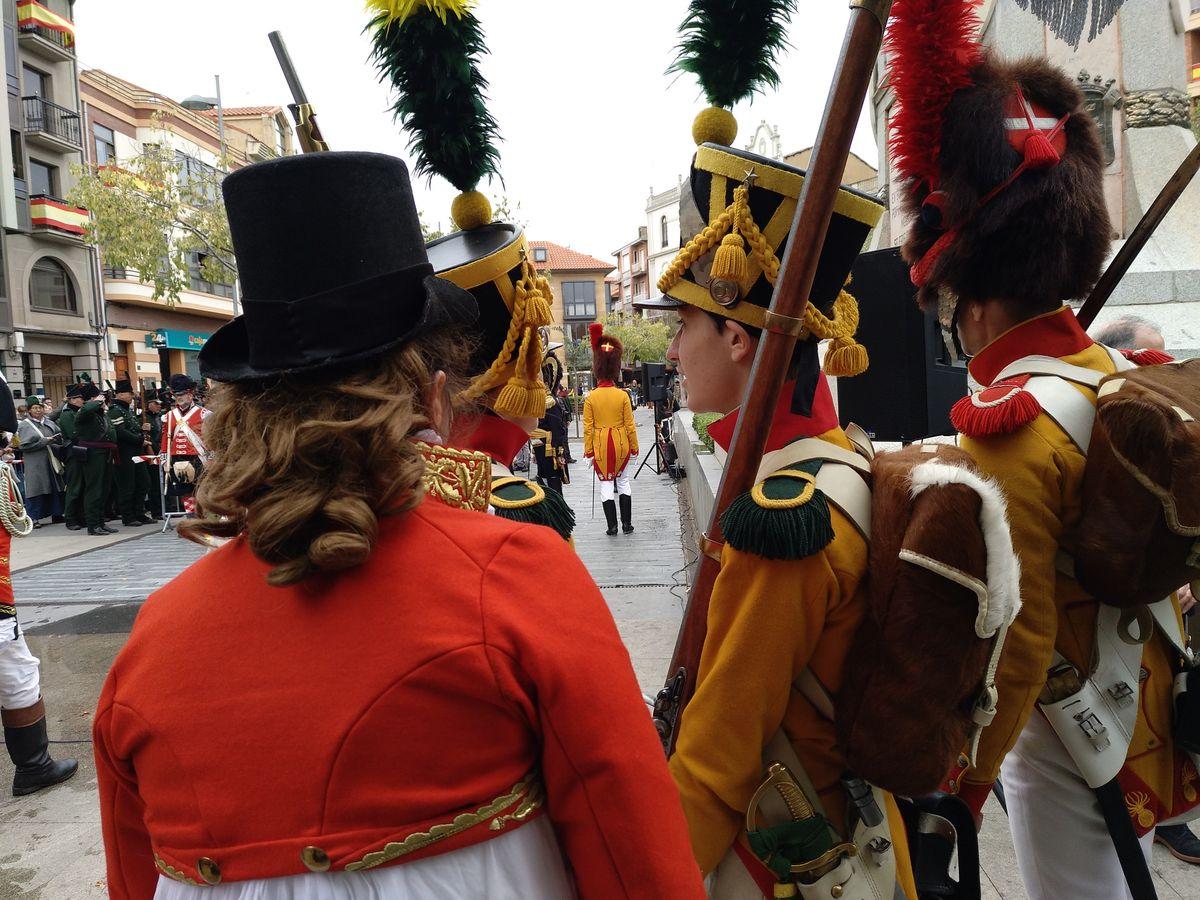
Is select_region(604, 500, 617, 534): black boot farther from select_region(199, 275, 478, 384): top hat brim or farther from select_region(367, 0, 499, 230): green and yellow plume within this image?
select_region(199, 275, 478, 384): top hat brim

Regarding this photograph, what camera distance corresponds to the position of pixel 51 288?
27.7 metres

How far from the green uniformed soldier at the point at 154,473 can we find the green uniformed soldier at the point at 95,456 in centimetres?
85

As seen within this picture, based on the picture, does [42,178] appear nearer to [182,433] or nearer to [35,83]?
[35,83]

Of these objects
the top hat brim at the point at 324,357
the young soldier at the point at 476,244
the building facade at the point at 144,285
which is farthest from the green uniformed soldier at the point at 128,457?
the building facade at the point at 144,285

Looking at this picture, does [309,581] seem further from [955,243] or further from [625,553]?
[625,553]

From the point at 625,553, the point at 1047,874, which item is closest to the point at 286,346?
the point at 1047,874

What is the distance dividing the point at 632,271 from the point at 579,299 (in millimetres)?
12279

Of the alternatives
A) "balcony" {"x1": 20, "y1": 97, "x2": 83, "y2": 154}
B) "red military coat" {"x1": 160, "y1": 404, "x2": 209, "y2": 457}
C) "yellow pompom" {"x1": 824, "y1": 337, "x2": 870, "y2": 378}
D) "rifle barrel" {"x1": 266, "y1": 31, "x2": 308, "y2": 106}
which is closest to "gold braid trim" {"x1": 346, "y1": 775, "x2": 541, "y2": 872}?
"yellow pompom" {"x1": 824, "y1": 337, "x2": 870, "y2": 378}

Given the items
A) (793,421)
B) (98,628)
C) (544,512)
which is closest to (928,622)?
(793,421)

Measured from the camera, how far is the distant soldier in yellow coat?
10.4m

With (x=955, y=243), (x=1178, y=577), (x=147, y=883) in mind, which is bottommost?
(x=147, y=883)

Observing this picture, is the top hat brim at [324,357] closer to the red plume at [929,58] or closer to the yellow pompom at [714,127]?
the yellow pompom at [714,127]

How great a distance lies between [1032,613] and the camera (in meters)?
1.70

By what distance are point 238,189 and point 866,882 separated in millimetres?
1556
